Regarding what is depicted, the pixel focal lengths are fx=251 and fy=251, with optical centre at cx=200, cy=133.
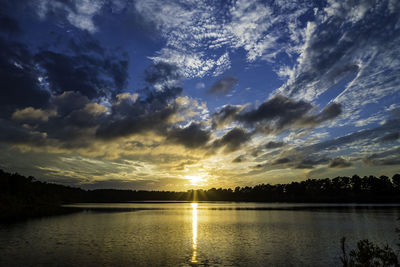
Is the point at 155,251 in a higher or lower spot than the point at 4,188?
lower

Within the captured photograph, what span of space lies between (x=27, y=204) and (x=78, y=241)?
86.8 metres

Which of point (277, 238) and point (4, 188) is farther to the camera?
point (4, 188)

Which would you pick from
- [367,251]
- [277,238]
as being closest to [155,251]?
[277,238]

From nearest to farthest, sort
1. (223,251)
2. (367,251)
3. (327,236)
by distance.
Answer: (367,251)
(223,251)
(327,236)

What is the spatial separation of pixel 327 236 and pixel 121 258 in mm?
35403

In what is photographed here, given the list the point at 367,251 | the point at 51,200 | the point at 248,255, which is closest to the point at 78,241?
the point at 248,255

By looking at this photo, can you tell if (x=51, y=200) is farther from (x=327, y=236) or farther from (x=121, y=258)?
(x=327, y=236)

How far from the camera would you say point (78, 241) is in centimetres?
4062

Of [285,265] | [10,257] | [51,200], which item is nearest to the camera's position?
[285,265]

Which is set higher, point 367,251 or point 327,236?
point 367,251

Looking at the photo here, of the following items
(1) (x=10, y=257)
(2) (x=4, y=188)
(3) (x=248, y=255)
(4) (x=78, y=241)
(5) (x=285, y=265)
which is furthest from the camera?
(2) (x=4, y=188)

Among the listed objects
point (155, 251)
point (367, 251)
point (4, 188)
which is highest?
point (4, 188)

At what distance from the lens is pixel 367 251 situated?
17672 mm

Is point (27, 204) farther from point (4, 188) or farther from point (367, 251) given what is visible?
point (367, 251)
